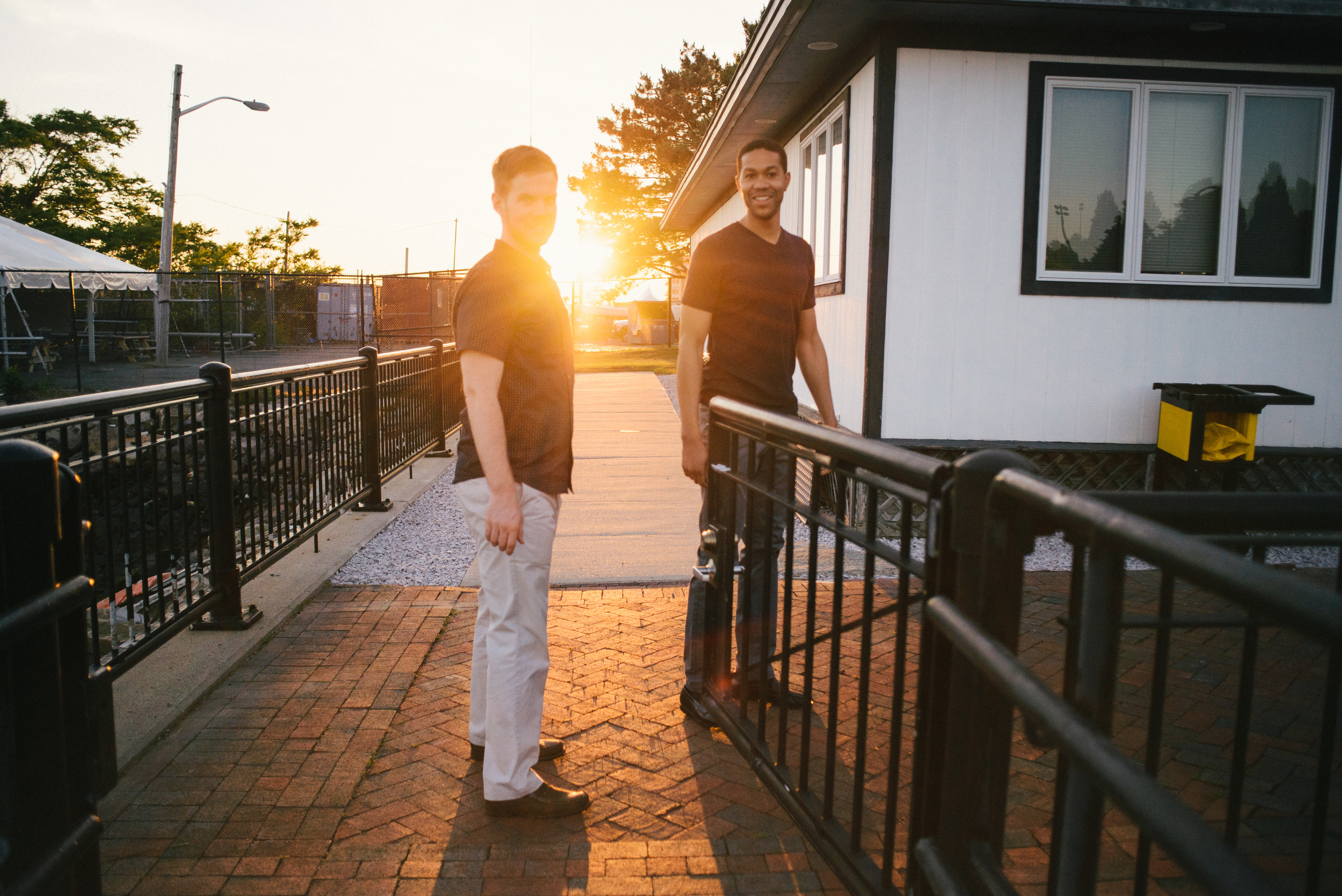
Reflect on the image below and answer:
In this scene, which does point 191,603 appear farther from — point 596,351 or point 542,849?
point 596,351

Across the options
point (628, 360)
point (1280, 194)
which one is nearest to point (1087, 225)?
point (1280, 194)

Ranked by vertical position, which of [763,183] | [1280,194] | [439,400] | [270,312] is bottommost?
[439,400]

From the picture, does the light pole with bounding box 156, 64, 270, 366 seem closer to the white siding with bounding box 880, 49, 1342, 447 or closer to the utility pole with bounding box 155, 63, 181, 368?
the utility pole with bounding box 155, 63, 181, 368

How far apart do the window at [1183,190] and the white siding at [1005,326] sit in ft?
0.51

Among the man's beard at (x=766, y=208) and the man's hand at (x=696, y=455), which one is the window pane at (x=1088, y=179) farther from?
the man's hand at (x=696, y=455)

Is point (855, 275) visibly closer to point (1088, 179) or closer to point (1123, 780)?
point (1088, 179)

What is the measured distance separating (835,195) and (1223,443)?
3.87 metres

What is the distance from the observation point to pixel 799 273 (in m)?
3.77

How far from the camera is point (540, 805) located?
116 inches

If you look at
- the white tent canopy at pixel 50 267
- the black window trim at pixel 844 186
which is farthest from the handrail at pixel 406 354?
the white tent canopy at pixel 50 267

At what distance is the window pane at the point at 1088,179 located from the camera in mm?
6922

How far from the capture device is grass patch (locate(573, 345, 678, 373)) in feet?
Answer: 75.6

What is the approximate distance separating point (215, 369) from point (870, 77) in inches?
199

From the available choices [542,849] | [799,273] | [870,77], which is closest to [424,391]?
[870,77]
